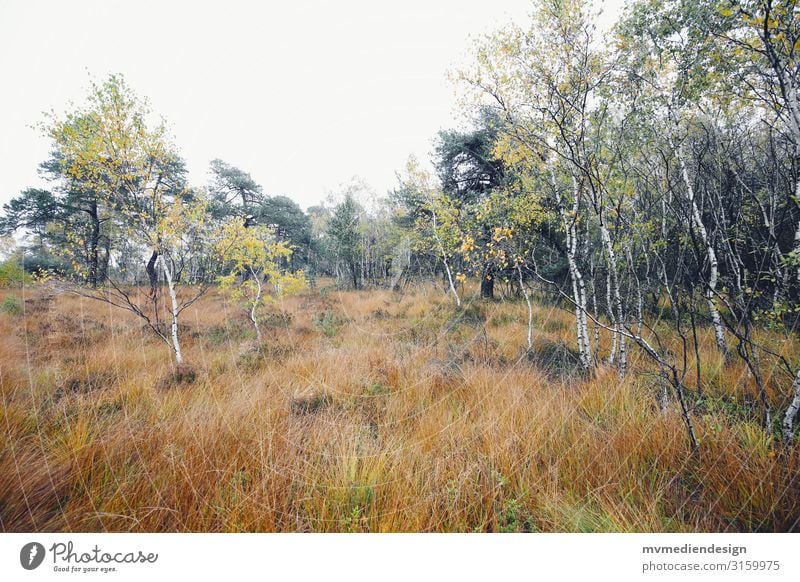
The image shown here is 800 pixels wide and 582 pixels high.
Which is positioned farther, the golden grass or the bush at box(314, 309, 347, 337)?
the bush at box(314, 309, 347, 337)

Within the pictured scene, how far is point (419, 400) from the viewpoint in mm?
3119

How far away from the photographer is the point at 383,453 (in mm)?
2082

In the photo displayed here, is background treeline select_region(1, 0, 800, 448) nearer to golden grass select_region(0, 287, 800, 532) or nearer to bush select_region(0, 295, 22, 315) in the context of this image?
golden grass select_region(0, 287, 800, 532)

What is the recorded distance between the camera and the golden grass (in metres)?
1.67

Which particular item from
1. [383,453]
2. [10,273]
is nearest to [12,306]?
[10,273]

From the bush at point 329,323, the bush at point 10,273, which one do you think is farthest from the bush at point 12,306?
the bush at point 329,323

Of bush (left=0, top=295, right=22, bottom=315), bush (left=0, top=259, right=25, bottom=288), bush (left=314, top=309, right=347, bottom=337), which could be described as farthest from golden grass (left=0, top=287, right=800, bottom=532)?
bush (left=0, top=259, right=25, bottom=288)

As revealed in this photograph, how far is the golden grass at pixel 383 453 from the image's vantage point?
1.67m

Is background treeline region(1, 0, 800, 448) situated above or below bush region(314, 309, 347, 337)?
above

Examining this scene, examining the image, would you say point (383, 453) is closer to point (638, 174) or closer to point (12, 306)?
point (638, 174)
